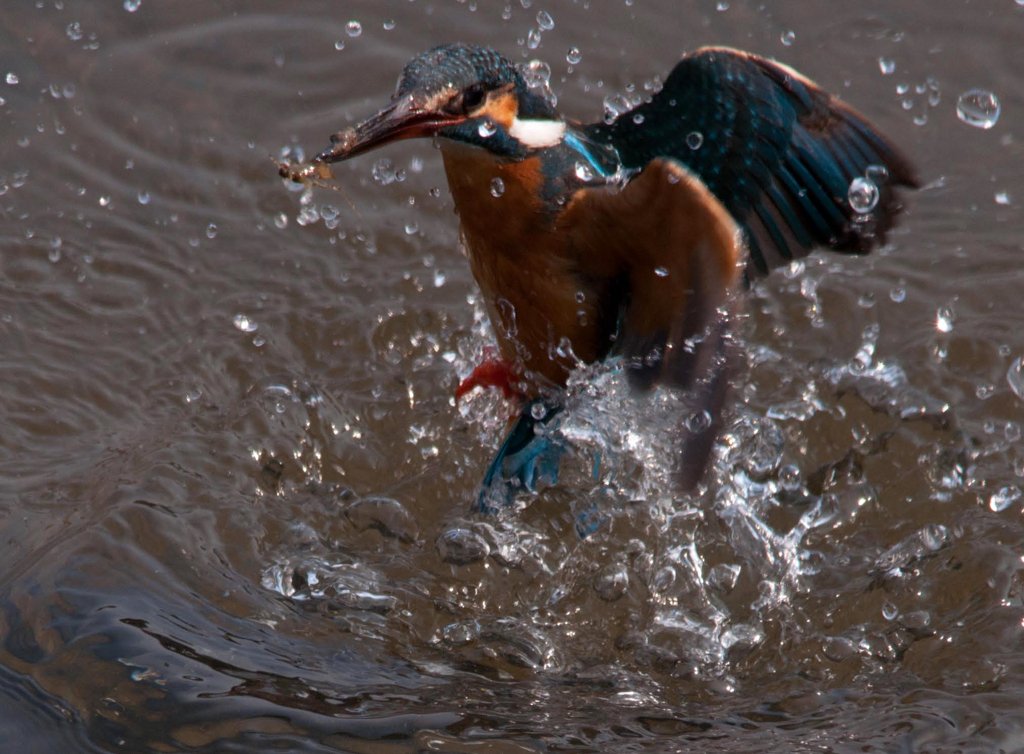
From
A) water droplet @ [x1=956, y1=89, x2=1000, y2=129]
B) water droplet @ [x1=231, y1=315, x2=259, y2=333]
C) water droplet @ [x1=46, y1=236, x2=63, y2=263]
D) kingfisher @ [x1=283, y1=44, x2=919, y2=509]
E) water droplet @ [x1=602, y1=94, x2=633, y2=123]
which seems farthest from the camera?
water droplet @ [x1=602, y1=94, x2=633, y2=123]

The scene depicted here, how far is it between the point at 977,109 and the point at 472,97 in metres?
2.34

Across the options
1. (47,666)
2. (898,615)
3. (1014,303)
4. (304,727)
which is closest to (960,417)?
(1014,303)

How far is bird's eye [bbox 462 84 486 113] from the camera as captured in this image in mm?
2455

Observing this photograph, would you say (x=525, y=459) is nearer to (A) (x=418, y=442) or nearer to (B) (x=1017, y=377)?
(A) (x=418, y=442)

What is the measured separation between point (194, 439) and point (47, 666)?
97 centimetres

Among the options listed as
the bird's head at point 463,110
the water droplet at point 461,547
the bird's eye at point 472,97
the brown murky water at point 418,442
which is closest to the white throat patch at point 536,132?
the bird's head at point 463,110

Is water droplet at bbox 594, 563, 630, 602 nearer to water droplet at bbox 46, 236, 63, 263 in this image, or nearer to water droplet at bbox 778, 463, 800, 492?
water droplet at bbox 778, 463, 800, 492

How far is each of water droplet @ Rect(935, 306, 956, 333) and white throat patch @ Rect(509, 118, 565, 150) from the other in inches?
57.4

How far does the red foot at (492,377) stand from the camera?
324 centimetres

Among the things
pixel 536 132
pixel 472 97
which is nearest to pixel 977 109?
pixel 536 132

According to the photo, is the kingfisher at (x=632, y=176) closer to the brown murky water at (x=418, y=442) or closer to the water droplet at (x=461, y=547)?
the brown murky water at (x=418, y=442)

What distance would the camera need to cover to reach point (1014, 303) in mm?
3531

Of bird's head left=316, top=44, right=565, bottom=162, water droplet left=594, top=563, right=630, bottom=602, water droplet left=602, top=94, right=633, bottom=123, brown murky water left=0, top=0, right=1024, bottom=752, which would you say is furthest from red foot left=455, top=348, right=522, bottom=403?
water droplet left=602, top=94, right=633, bottom=123

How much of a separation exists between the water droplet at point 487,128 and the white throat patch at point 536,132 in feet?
0.26
